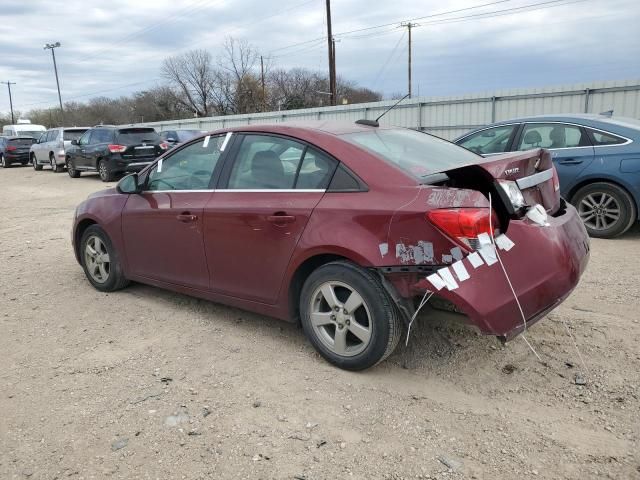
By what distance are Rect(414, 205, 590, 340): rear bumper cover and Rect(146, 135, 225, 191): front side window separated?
204 centimetres

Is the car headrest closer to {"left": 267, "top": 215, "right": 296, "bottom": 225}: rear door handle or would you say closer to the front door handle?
{"left": 267, "top": 215, "right": 296, "bottom": 225}: rear door handle

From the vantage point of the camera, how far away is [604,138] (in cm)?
673

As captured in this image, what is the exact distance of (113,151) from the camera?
16.3m

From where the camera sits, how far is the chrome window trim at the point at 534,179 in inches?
124

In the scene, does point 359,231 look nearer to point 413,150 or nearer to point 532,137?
point 413,150

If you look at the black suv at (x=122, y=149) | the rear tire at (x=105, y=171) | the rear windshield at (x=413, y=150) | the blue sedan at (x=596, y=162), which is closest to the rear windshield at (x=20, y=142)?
the black suv at (x=122, y=149)

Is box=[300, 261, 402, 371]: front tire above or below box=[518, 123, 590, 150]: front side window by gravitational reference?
below

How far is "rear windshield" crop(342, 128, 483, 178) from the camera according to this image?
3.39m

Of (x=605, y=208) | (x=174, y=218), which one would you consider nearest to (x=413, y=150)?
(x=174, y=218)

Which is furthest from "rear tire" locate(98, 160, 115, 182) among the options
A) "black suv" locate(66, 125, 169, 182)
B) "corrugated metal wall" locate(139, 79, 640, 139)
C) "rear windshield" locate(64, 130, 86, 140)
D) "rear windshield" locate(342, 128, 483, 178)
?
"rear windshield" locate(342, 128, 483, 178)

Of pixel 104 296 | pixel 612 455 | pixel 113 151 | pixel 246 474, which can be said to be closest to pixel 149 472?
pixel 246 474

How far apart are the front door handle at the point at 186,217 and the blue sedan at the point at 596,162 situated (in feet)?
16.5

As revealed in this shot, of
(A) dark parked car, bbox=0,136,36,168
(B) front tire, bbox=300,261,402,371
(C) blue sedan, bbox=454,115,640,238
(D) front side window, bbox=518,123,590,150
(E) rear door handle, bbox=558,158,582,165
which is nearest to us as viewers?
(B) front tire, bbox=300,261,402,371

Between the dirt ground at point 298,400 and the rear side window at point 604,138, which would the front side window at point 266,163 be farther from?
the rear side window at point 604,138
